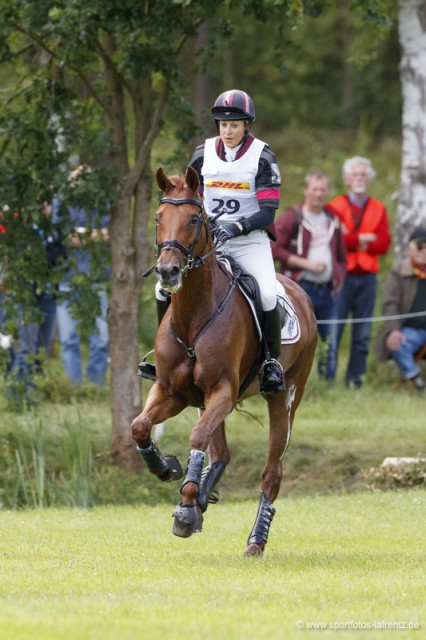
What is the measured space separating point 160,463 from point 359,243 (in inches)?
347

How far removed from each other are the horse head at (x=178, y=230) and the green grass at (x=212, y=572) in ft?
6.41

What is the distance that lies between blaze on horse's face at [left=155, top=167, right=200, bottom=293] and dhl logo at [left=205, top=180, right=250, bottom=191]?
767mm

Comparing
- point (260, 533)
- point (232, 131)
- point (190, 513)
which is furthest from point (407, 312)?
point (190, 513)

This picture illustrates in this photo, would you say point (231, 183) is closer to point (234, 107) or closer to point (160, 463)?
point (234, 107)

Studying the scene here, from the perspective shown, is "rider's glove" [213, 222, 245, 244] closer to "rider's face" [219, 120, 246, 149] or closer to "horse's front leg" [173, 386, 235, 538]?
"rider's face" [219, 120, 246, 149]

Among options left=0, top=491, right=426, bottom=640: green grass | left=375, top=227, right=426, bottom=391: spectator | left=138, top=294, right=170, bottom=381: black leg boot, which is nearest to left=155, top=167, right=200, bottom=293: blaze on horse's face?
left=138, top=294, right=170, bottom=381: black leg boot

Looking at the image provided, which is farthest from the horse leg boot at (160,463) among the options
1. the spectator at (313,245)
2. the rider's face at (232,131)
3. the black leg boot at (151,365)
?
the spectator at (313,245)

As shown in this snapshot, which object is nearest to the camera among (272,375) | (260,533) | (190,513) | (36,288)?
(190,513)

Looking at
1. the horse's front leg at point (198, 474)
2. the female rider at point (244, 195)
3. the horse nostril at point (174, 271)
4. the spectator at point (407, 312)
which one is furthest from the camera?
the spectator at point (407, 312)

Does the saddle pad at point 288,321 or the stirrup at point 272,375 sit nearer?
the stirrup at point 272,375

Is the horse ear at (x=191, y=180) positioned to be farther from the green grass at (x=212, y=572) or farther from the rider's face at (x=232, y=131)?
the green grass at (x=212, y=572)

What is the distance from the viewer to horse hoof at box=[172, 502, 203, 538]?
895 centimetres

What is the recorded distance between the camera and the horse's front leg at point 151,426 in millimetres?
9406

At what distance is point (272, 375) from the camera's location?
10.4 m
